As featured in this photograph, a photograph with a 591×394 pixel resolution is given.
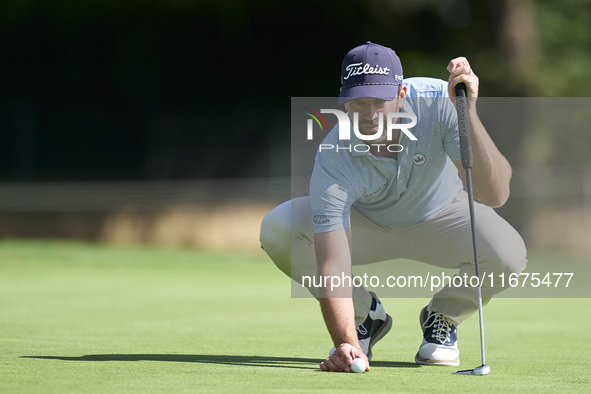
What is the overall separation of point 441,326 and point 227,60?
13.2m

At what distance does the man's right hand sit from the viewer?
10.9 feet

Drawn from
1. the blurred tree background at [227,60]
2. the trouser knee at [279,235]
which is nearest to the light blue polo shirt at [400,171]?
the trouser knee at [279,235]

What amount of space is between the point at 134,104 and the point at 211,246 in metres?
3.13

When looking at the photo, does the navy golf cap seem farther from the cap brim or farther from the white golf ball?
the white golf ball

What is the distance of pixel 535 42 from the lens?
16.2 m

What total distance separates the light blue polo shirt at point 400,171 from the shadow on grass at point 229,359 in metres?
0.58

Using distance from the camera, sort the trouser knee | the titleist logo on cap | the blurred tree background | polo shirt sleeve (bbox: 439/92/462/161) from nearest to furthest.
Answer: the titleist logo on cap → polo shirt sleeve (bbox: 439/92/462/161) → the trouser knee → the blurred tree background

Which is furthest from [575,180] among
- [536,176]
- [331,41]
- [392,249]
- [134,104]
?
[392,249]

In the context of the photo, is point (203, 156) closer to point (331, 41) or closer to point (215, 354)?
point (331, 41)

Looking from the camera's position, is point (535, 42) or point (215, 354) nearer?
point (215, 354)

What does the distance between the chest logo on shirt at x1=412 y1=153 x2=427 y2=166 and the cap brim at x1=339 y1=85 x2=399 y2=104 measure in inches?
14.1

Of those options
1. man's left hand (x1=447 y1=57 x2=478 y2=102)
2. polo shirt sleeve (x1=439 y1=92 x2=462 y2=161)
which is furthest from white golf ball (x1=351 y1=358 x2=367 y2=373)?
man's left hand (x1=447 y1=57 x2=478 y2=102)

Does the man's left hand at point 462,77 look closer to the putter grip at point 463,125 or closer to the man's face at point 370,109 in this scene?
the putter grip at point 463,125

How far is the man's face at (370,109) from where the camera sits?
3.43 meters
